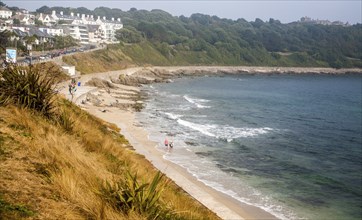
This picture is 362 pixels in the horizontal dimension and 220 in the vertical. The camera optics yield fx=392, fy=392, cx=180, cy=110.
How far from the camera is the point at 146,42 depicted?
141125 millimetres

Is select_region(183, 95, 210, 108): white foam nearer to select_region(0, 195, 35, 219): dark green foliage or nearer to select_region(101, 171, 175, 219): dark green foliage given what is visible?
select_region(101, 171, 175, 219): dark green foliage

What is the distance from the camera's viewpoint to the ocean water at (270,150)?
74.6 ft

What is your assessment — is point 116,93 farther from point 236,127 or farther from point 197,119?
point 236,127

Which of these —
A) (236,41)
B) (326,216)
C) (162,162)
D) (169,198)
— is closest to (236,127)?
(162,162)

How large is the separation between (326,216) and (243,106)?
4463 cm

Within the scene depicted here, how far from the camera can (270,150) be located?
1362 inches

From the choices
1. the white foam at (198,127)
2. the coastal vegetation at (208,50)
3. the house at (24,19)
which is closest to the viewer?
the white foam at (198,127)

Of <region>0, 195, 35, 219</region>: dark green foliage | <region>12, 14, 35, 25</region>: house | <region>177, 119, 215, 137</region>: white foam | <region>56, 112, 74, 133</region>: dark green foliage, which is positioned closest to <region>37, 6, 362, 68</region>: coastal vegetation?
<region>12, 14, 35, 25</region>: house

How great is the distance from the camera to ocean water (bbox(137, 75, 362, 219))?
22734mm

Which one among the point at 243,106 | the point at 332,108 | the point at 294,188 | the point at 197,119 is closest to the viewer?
the point at 294,188

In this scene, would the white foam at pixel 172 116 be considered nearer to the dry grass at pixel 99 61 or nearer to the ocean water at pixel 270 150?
the ocean water at pixel 270 150

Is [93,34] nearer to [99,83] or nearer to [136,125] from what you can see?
[99,83]

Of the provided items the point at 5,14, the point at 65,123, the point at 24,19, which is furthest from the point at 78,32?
the point at 65,123

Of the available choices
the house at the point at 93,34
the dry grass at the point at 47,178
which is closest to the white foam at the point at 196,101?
the dry grass at the point at 47,178
